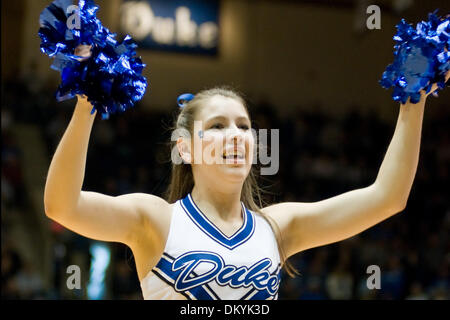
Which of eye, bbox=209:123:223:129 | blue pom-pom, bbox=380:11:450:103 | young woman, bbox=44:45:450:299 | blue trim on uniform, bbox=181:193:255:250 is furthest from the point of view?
eye, bbox=209:123:223:129

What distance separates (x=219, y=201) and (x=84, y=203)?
60cm

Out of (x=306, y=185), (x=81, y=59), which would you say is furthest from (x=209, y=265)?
(x=306, y=185)

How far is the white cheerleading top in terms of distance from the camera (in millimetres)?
2242

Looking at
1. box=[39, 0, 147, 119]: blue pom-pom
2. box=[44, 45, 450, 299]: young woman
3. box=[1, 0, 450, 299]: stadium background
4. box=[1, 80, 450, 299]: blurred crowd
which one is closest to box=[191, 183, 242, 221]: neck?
box=[44, 45, 450, 299]: young woman

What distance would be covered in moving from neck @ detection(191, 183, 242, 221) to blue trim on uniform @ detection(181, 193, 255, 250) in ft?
0.11

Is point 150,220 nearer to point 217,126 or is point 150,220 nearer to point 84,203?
point 84,203

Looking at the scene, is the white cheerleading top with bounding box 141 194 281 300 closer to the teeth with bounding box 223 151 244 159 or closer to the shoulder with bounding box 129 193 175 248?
the shoulder with bounding box 129 193 175 248

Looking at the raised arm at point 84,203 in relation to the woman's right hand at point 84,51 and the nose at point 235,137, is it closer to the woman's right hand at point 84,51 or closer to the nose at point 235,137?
the woman's right hand at point 84,51

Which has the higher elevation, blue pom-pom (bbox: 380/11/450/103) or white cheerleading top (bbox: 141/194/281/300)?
blue pom-pom (bbox: 380/11/450/103)

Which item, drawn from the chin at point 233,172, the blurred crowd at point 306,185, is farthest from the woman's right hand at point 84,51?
the blurred crowd at point 306,185

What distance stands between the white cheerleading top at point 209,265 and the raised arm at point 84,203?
3.9 inches

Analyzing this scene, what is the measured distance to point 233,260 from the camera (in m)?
2.29

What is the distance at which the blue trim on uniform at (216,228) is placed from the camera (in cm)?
236

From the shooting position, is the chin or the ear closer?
the chin
